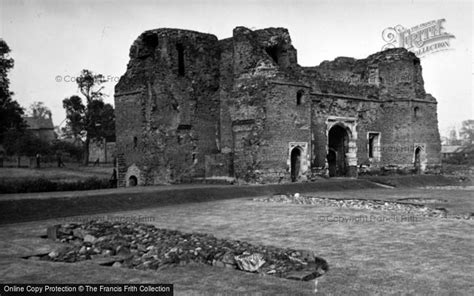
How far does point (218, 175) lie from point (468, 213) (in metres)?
13.4

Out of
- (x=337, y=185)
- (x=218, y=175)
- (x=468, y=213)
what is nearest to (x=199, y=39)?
(x=218, y=175)

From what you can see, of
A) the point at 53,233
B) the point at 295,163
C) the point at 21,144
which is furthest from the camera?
the point at 21,144

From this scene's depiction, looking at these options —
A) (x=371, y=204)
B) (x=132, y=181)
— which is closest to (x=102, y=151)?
(x=132, y=181)

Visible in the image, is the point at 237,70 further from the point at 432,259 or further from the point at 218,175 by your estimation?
the point at 432,259

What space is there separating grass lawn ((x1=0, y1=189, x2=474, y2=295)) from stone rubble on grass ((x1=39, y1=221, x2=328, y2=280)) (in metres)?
0.25

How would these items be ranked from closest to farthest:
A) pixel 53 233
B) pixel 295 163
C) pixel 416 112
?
pixel 53 233 < pixel 295 163 < pixel 416 112

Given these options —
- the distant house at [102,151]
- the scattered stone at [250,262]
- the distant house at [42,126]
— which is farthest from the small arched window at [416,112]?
the distant house at [42,126]

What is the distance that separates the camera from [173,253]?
7250 millimetres

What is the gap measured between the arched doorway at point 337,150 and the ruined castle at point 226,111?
129 mm

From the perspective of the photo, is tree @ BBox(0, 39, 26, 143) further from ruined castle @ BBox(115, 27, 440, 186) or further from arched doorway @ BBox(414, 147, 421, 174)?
arched doorway @ BBox(414, 147, 421, 174)

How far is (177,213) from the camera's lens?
13.9 metres

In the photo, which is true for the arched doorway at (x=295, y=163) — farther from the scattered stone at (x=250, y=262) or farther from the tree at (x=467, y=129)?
the tree at (x=467, y=129)

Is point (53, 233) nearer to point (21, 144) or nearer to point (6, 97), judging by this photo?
point (6, 97)

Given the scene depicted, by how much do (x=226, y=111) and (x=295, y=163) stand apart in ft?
14.9
